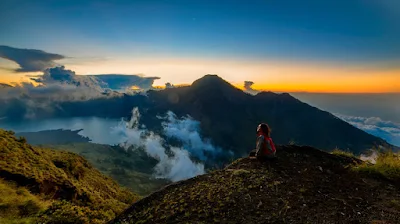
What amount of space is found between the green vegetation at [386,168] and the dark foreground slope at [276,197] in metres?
0.56

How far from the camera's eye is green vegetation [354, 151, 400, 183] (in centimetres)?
1412

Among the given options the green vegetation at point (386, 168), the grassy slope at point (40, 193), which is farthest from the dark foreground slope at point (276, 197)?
the grassy slope at point (40, 193)

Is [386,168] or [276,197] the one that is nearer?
[276,197]

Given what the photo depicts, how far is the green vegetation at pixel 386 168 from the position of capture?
→ 14.1m

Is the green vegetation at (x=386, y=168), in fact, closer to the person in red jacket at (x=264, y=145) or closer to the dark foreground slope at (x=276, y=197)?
the dark foreground slope at (x=276, y=197)

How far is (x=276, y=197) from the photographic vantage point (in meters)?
11.6

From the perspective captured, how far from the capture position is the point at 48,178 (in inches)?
810

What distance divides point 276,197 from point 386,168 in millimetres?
7496

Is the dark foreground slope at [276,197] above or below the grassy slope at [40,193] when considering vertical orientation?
above

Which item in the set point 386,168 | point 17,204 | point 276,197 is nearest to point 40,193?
point 17,204

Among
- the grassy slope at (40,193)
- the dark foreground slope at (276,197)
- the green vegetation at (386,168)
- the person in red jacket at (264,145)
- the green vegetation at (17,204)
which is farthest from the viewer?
the person in red jacket at (264,145)

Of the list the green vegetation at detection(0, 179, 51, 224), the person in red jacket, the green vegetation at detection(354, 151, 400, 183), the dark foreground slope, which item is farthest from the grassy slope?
the green vegetation at detection(354, 151, 400, 183)

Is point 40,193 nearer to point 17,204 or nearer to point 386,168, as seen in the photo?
point 17,204

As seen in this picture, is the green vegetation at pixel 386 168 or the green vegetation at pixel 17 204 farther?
the green vegetation at pixel 386 168
